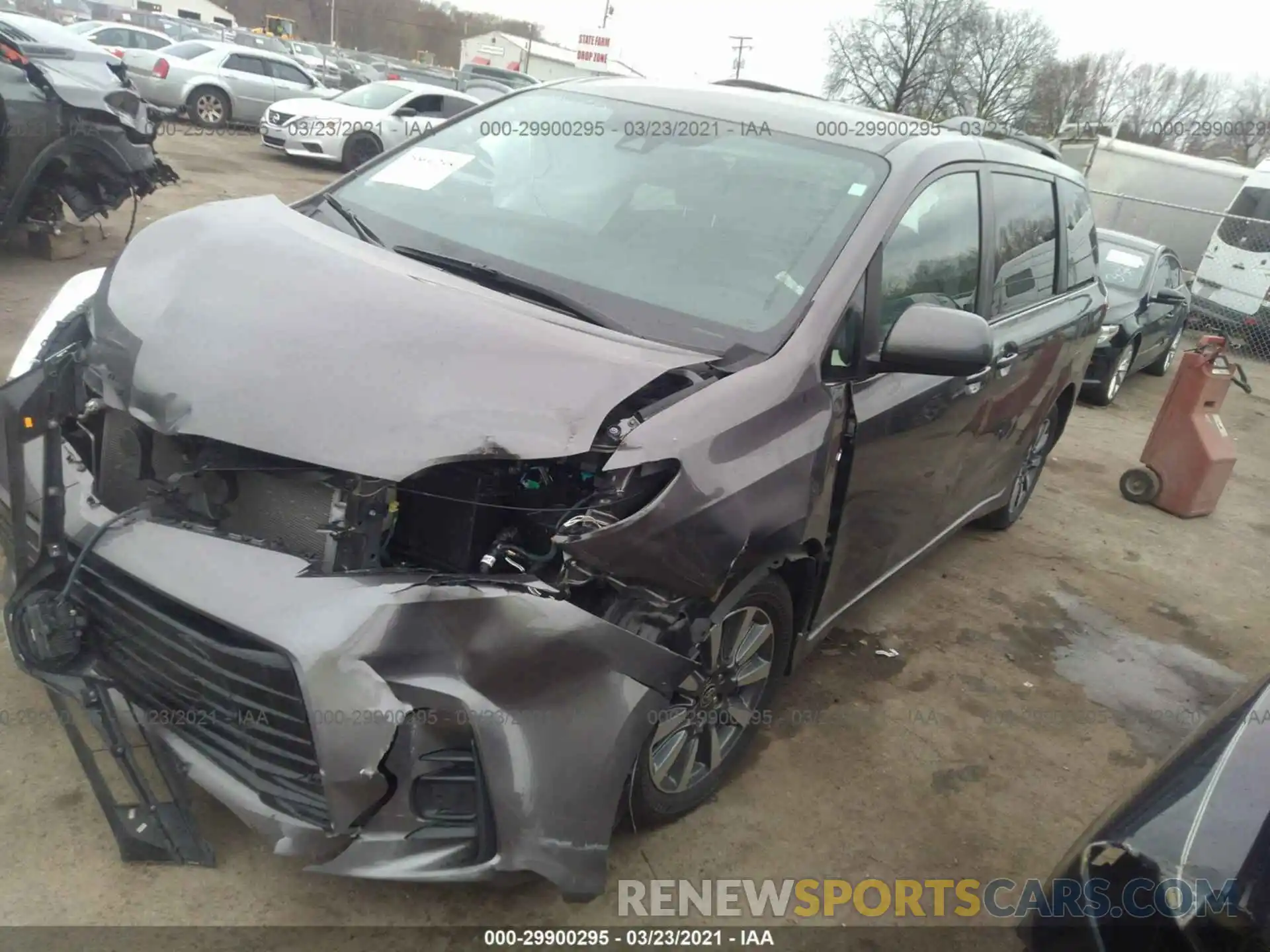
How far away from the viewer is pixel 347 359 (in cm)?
214

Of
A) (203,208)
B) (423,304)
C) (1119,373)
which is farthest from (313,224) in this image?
(1119,373)

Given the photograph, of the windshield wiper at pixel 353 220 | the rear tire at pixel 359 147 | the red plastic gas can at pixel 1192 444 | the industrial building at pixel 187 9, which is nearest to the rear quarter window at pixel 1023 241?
the windshield wiper at pixel 353 220

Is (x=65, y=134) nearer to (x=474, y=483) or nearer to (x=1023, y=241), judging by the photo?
(x=474, y=483)

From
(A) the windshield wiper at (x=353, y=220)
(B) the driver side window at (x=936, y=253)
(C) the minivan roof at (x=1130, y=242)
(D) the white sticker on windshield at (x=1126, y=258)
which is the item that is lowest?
(D) the white sticker on windshield at (x=1126, y=258)

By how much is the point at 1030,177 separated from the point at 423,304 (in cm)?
292

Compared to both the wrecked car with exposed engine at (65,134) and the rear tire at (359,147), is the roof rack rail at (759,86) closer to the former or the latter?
the wrecked car with exposed engine at (65,134)

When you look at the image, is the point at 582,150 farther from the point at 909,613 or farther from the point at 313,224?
the point at 909,613

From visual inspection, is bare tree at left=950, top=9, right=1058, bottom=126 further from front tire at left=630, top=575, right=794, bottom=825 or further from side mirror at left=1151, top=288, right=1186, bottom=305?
front tire at left=630, top=575, right=794, bottom=825

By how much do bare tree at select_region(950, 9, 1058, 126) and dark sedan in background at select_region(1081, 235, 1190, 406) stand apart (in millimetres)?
29666

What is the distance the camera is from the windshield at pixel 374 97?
1484cm

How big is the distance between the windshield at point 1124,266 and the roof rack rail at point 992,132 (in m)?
5.13

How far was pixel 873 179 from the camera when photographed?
291cm

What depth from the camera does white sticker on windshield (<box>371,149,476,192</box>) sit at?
3.23 meters

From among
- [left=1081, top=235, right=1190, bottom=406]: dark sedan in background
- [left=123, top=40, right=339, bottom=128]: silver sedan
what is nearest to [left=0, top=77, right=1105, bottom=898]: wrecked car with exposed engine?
[left=1081, top=235, right=1190, bottom=406]: dark sedan in background
